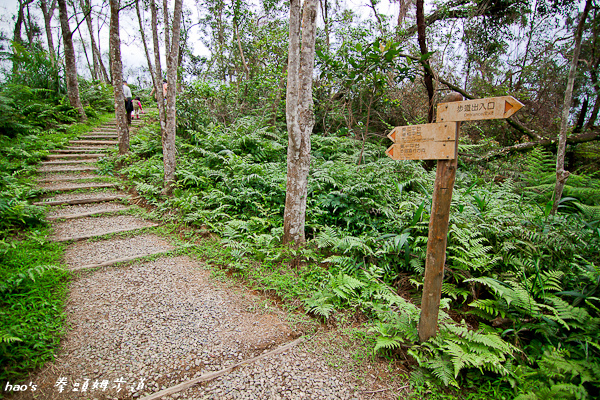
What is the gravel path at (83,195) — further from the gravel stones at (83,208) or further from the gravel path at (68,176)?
the gravel path at (68,176)

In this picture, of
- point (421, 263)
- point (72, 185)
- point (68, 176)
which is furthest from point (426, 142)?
point (68, 176)

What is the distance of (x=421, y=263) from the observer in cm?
374

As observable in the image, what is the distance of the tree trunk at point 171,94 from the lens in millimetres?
6137

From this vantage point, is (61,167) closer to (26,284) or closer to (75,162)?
(75,162)

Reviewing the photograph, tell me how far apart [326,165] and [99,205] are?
534 centimetres

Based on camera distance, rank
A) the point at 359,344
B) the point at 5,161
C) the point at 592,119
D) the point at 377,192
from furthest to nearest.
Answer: the point at 592,119, the point at 5,161, the point at 377,192, the point at 359,344

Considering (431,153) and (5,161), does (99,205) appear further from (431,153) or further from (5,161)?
(431,153)

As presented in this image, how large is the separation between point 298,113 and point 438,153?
232cm

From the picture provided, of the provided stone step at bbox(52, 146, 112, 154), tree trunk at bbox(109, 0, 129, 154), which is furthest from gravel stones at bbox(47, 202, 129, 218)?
stone step at bbox(52, 146, 112, 154)

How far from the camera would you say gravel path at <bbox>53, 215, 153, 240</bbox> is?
492cm

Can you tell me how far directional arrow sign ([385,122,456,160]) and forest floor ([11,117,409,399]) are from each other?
81.0 inches

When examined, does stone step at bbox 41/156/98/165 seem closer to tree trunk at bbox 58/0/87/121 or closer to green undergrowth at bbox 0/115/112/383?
green undergrowth at bbox 0/115/112/383

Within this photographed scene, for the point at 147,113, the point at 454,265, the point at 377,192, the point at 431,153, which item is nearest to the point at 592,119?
the point at 377,192

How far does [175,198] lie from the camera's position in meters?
6.05
